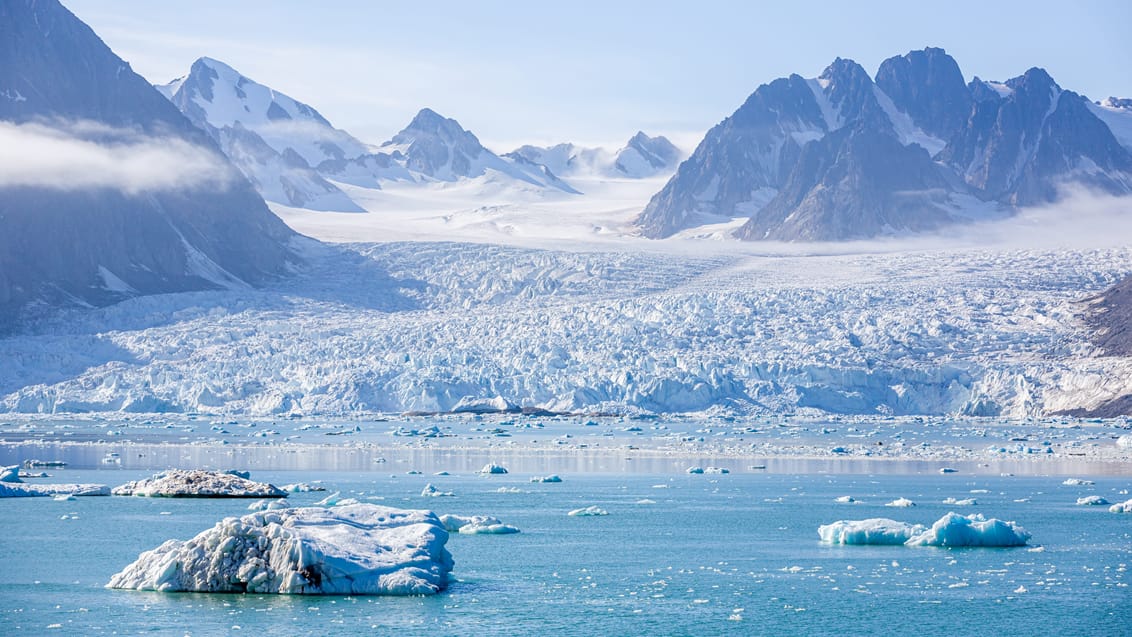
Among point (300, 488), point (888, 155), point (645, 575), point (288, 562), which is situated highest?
point (888, 155)

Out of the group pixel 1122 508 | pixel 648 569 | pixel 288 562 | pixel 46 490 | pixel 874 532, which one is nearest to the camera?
pixel 288 562

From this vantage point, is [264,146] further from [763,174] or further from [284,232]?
[284,232]

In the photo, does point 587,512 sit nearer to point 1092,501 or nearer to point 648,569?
point 648,569

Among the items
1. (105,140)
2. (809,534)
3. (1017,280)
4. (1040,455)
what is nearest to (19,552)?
(809,534)

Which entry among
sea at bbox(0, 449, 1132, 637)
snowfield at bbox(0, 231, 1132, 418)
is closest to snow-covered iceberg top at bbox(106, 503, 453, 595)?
sea at bbox(0, 449, 1132, 637)

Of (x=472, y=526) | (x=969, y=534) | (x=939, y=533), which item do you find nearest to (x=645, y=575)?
(x=472, y=526)

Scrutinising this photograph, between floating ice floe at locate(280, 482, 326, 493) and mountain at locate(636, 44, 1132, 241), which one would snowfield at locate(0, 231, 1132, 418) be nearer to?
floating ice floe at locate(280, 482, 326, 493)
